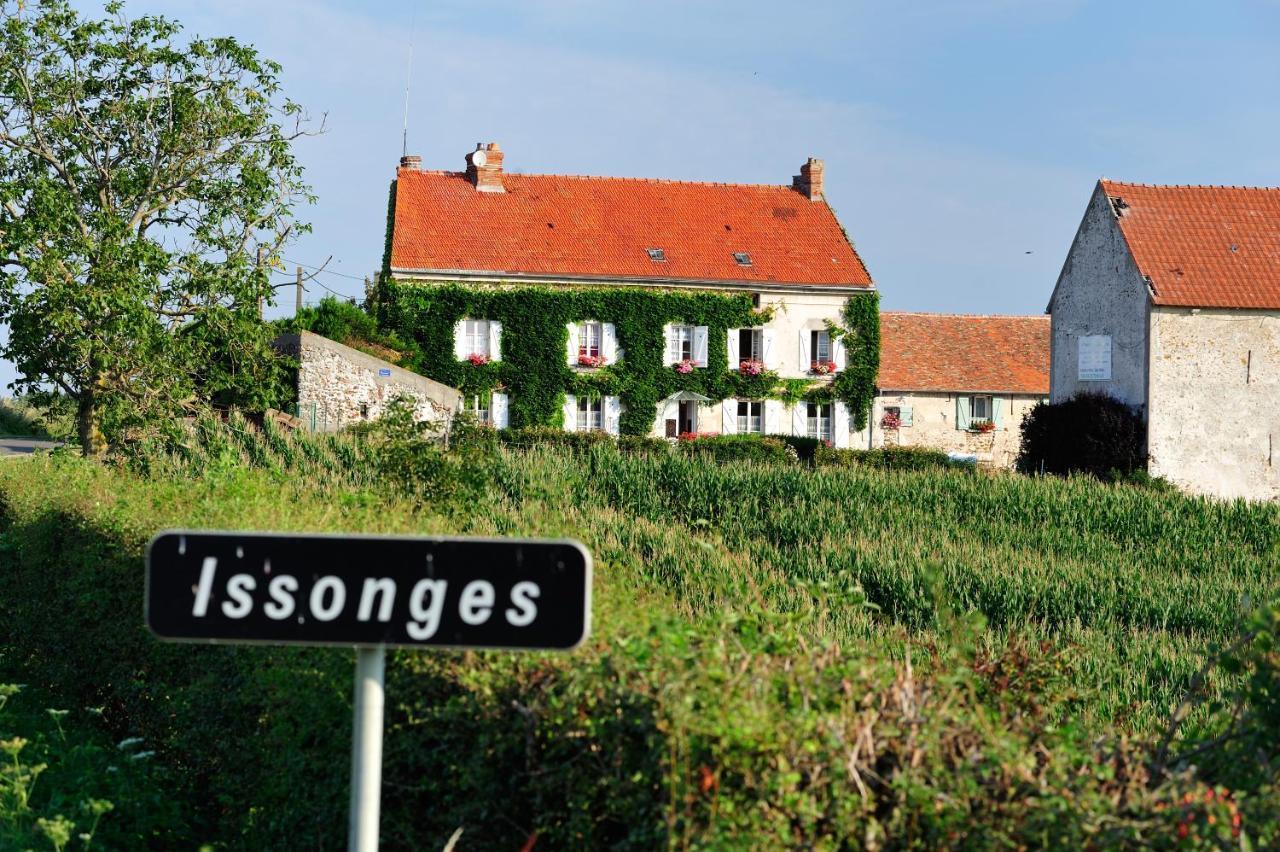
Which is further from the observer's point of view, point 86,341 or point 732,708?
point 86,341

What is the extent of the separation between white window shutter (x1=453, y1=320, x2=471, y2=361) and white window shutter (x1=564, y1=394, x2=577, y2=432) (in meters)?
3.17

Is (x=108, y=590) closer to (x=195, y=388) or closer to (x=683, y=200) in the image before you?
(x=195, y=388)

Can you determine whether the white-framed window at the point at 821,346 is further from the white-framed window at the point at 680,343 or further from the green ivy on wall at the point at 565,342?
the white-framed window at the point at 680,343

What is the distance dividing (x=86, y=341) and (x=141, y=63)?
450 cm

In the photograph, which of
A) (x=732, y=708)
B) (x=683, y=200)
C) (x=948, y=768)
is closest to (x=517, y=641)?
Answer: (x=732, y=708)

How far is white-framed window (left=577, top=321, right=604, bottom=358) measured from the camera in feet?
123

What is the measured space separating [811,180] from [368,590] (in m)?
40.2

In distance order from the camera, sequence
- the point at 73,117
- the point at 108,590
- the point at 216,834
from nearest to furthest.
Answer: the point at 216,834
the point at 108,590
the point at 73,117

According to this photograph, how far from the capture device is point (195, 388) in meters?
18.3

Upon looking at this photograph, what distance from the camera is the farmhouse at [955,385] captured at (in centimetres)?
4156

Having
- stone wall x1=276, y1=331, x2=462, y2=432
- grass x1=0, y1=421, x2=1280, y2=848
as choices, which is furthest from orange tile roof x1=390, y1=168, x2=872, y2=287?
grass x1=0, y1=421, x2=1280, y2=848

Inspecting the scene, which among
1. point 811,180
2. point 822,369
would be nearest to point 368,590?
point 822,369

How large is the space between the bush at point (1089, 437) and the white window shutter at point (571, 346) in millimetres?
12900

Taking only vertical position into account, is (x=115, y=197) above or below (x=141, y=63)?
below
